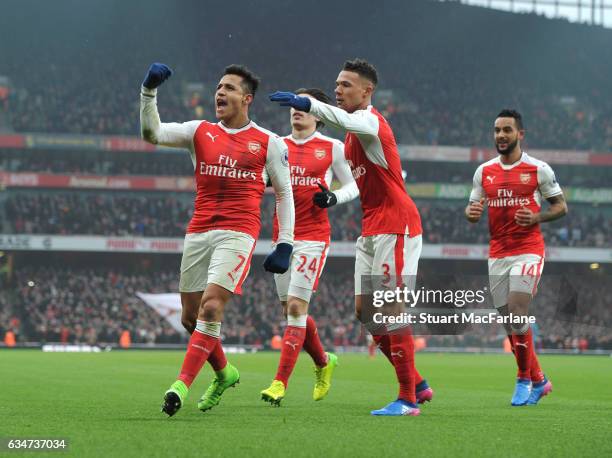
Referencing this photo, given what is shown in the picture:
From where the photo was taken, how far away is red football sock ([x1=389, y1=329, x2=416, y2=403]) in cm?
750

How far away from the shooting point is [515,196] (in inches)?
377

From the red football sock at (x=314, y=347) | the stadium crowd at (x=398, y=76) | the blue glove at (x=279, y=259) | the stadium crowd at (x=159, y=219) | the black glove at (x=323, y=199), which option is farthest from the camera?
the stadium crowd at (x=398, y=76)

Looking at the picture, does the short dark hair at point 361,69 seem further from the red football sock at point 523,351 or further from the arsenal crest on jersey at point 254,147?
the red football sock at point 523,351

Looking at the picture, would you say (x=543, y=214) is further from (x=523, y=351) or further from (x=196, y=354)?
(x=196, y=354)

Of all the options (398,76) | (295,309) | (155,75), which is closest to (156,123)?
(155,75)

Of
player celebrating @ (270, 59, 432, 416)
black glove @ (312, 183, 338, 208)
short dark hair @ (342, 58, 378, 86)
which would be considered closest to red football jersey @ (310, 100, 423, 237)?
player celebrating @ (270, 59, 432, 416)

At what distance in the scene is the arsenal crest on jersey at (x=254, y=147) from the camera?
747 centimetres

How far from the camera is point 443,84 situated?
173 ft

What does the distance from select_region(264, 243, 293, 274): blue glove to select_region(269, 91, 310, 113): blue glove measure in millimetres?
1174

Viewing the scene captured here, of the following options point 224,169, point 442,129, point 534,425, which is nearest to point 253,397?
point 224,169

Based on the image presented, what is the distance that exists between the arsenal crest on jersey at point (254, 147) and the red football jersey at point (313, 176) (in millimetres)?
1899

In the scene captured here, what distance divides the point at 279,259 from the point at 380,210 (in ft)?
3.08

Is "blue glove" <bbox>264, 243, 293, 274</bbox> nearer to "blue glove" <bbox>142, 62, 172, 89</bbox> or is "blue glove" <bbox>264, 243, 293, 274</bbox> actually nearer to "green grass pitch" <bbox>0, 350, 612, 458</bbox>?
"green grass pitch" <bbox>0, 350, 612, 458</bbox>

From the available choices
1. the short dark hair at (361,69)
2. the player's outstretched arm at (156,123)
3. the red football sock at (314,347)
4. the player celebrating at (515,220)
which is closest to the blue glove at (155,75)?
the player's outstretched arm at (156,123)
